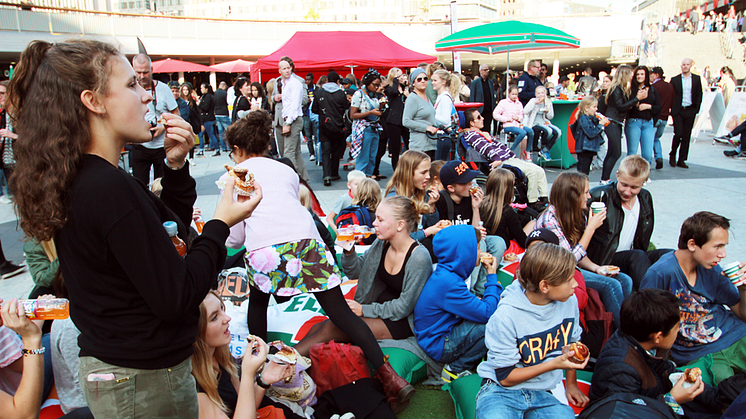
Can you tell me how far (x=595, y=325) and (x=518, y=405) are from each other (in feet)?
3.66

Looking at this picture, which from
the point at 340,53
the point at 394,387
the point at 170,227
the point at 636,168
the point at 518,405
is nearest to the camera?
the point at 170,227

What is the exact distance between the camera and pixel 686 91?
896 cm

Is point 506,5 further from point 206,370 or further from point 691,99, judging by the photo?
point 206,370

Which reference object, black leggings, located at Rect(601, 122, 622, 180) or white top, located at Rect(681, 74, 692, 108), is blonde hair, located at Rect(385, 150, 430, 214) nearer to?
black leggings, located at Rect(601, 122, 622, 180)

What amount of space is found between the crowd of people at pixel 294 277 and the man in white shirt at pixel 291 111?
2.90m

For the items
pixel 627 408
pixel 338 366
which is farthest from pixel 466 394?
pixel 627 408

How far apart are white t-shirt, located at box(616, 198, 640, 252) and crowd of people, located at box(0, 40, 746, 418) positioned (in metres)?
0.01

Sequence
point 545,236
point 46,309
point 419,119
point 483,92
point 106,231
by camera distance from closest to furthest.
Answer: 1. point 106,231
2. point 46,309
3. point 545,236
4. point 419,119
5. point 483,92

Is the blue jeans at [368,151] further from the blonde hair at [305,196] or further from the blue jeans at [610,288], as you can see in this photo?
the blue jeans at [610,288]

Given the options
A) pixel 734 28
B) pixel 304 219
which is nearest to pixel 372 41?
pixel 304 219

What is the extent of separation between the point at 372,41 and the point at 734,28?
2468cm

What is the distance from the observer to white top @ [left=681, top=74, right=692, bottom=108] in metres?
8.91

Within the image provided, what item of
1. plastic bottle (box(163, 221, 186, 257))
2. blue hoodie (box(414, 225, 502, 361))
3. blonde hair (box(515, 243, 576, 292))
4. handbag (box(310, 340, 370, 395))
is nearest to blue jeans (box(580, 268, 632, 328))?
blue hoodie (box(414, 225, 502, 361))

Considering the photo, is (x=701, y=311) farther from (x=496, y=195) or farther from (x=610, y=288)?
(x=496, y=195)
